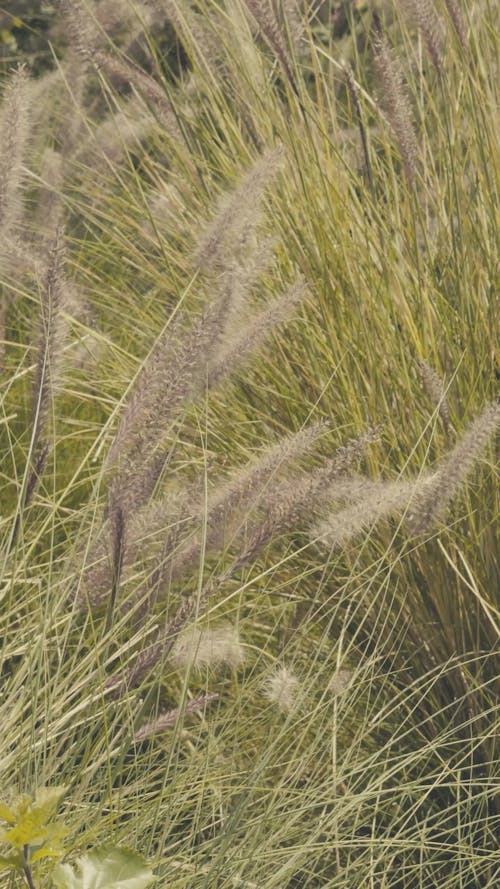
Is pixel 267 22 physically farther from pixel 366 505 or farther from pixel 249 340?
pixel 366 505

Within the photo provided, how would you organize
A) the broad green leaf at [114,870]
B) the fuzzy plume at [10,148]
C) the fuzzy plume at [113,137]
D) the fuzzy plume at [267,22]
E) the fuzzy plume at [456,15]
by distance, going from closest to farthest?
the broad green leaf at [114,870] < the fuzzy plume at [10,148] < the fuzzy plume at [267,22] < the fuzzy plume at [456,15] < the fuzzy plume at [113,137]

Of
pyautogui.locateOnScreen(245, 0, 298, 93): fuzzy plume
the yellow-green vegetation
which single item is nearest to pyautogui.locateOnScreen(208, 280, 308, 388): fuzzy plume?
the yellow-green vegetation

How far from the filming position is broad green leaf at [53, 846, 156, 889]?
3.16 feet

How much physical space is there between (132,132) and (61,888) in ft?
4.91

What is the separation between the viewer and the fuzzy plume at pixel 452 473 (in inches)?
55.1

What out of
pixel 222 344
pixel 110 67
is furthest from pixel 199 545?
pixel 110 67

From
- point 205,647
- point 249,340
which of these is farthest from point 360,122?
point 205,647

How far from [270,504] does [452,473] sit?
22cm

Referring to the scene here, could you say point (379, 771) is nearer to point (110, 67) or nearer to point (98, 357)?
point (98, 357)

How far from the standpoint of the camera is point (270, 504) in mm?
1355

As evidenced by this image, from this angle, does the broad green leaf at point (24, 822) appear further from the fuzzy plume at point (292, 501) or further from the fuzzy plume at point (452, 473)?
the fuzzy plume at point (452, 473)

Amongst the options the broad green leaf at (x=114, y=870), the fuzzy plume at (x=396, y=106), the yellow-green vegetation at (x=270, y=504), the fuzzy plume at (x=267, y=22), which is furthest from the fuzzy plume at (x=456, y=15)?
the broad green leaf at (x=114, y=870)

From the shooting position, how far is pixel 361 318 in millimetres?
1810

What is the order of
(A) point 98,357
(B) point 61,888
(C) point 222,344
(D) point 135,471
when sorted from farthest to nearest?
(A) point 98,357 → (C) point 222,344 → (D) point 135,471 → (B) point 61,888
